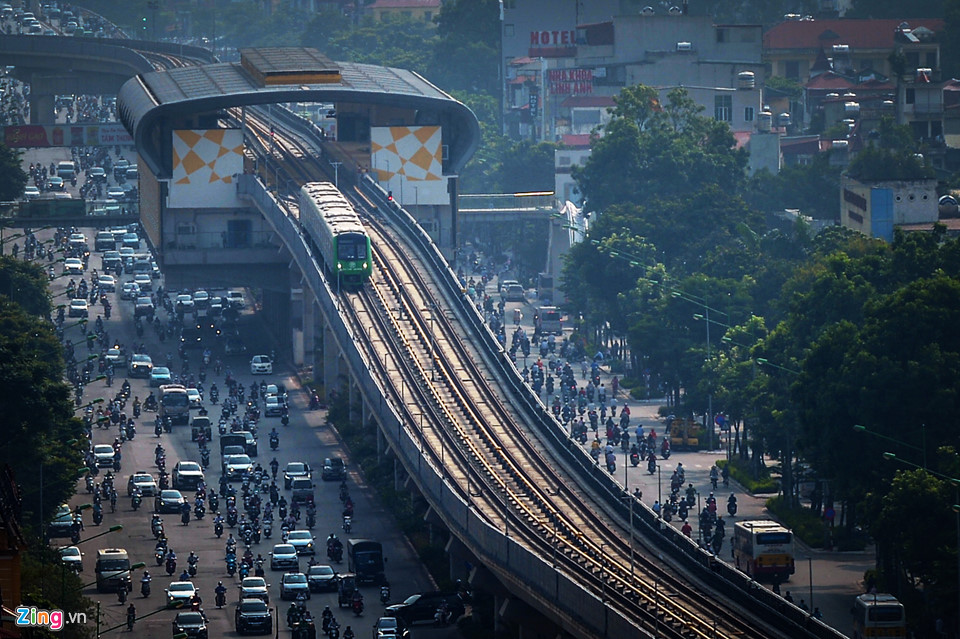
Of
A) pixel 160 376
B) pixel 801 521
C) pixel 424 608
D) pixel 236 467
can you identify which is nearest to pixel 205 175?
pixel 160 376

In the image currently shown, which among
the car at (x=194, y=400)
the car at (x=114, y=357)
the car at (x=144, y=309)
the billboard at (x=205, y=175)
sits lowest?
the car at (x=194, y=400)

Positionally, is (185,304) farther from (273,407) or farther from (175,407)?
(175,407)

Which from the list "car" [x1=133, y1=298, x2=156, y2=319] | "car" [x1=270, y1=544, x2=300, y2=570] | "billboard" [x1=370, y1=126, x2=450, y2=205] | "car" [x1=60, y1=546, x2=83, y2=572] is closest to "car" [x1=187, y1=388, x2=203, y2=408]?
"car" [x1=133, y1=298, x2=156, y2=319]

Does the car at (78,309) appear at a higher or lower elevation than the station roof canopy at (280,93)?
lower

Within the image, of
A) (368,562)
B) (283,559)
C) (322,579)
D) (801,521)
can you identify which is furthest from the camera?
(801,521)

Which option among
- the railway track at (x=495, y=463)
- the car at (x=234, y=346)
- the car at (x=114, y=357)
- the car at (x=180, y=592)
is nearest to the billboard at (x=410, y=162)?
the railway track at (x=495, y=463)

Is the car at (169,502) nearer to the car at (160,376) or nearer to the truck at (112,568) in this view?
the truck at (112,568)
